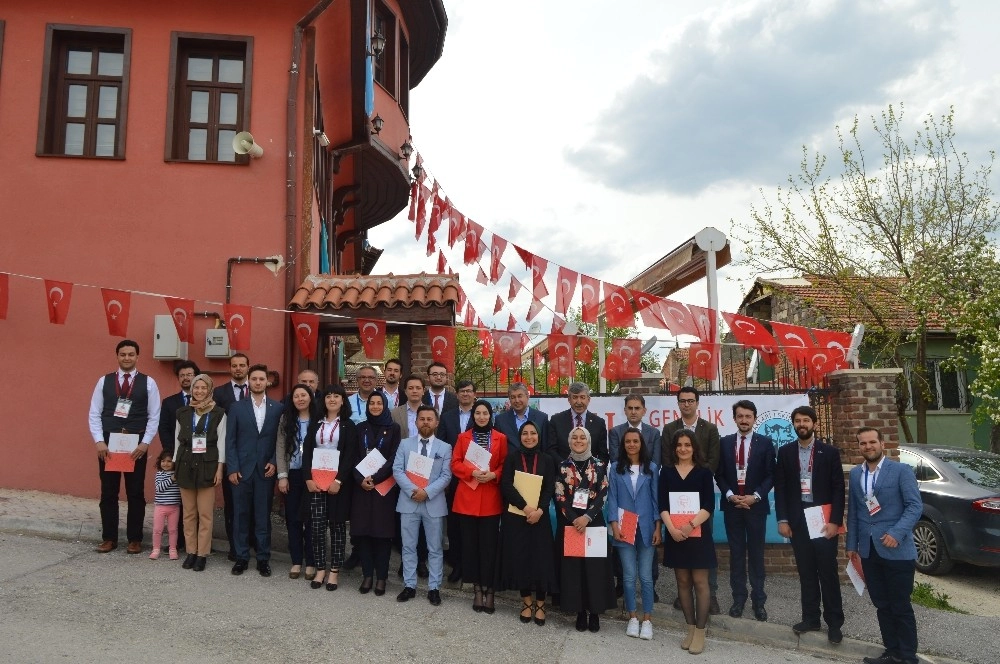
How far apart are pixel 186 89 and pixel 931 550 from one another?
10987 mm

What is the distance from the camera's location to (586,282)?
355 inches

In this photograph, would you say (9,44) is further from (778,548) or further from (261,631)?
(778,548)

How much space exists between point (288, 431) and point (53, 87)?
6.12 meters

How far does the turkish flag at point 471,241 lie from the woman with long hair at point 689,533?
5.42 metres

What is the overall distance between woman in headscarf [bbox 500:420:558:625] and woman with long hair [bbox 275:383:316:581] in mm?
1836

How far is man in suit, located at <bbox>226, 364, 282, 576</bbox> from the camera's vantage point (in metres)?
6.56

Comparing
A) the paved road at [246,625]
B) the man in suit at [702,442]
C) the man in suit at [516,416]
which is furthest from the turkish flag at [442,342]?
the man in suit at [702,442]

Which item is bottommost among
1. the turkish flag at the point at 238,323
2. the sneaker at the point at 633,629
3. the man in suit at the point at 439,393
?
the sneaker at the point at 633,629

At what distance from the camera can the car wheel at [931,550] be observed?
28.3ft

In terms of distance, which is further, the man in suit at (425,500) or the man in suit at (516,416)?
the man in suit at (516,416)

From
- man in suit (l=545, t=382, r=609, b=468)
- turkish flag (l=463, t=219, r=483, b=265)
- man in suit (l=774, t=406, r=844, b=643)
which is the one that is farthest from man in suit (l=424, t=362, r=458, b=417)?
turkish flag (l=463, t=219, r=483, b=265)

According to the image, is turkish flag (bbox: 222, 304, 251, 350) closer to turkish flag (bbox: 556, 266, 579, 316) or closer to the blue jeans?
turkish flag (bbox: 556, 266, 579, 316)

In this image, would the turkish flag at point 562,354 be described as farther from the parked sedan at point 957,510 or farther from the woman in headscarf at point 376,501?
the parked sedan at point 957,510

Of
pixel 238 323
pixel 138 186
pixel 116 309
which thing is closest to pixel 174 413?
pixel 238 323
